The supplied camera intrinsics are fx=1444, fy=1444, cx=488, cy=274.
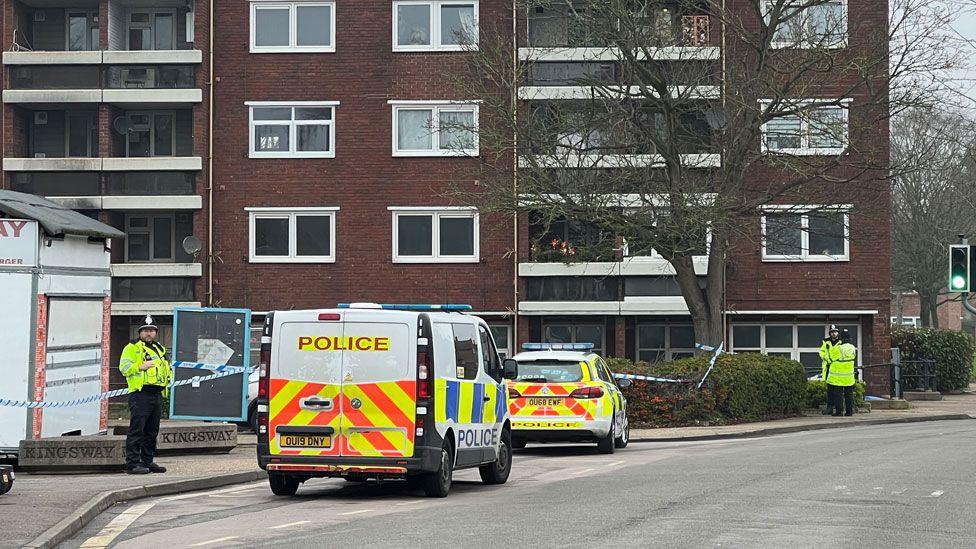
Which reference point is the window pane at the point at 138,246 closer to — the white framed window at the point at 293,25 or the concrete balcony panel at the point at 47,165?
the concrete balcony panel at the point at 47,165

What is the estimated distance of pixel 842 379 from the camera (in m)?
32.0

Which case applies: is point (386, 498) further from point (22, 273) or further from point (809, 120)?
point (809, 120)

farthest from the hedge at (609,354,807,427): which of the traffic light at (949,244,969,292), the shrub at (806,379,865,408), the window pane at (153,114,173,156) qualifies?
the window pane at (153,114,173,156)

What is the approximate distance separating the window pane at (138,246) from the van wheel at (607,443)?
68.4ft

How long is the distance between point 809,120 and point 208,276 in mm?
17137

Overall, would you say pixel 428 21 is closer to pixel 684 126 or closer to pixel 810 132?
pixel 684 126

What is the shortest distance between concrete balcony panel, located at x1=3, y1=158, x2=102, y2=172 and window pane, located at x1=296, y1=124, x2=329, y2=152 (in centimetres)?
546

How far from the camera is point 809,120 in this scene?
29.8 metres

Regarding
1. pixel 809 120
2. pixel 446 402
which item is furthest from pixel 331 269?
pixel 446 402

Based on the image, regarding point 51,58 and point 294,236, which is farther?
point 294,236

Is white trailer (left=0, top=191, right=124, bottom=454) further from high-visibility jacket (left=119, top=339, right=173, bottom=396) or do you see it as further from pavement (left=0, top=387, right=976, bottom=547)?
high-visibility jacket (left=119, top=339, right=173, bottom=396)

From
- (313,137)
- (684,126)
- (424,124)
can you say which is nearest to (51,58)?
(313,137)

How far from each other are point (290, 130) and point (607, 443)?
19424 millimetres

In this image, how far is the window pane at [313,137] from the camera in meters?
39.0
